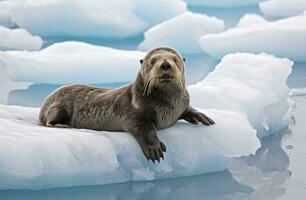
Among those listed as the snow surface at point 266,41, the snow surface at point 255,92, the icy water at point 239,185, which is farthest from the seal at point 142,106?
the snow surface at point 266,41

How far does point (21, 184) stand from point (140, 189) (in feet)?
2.18

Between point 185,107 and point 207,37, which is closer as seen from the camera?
point 185,107

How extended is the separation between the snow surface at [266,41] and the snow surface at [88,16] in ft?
6.03

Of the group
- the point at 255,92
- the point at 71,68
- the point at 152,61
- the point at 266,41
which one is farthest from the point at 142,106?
the point at 266,41

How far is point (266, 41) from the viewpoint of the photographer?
809 centimetres

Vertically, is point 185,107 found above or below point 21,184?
above

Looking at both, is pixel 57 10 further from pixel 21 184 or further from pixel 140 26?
pixel 21 184

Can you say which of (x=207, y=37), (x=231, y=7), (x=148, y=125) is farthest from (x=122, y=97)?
(x=231, y=7)

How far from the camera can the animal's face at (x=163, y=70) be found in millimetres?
3730

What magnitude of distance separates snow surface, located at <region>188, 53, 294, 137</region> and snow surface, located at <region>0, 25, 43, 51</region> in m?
4.05

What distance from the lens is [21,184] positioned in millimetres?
3648

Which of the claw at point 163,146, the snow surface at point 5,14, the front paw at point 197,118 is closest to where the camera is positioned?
the claw at point 163,146

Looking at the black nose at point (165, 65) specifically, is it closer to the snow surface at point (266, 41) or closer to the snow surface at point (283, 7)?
the snow surface at point (266, 41)

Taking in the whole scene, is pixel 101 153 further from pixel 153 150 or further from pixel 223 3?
pixel 223 3
